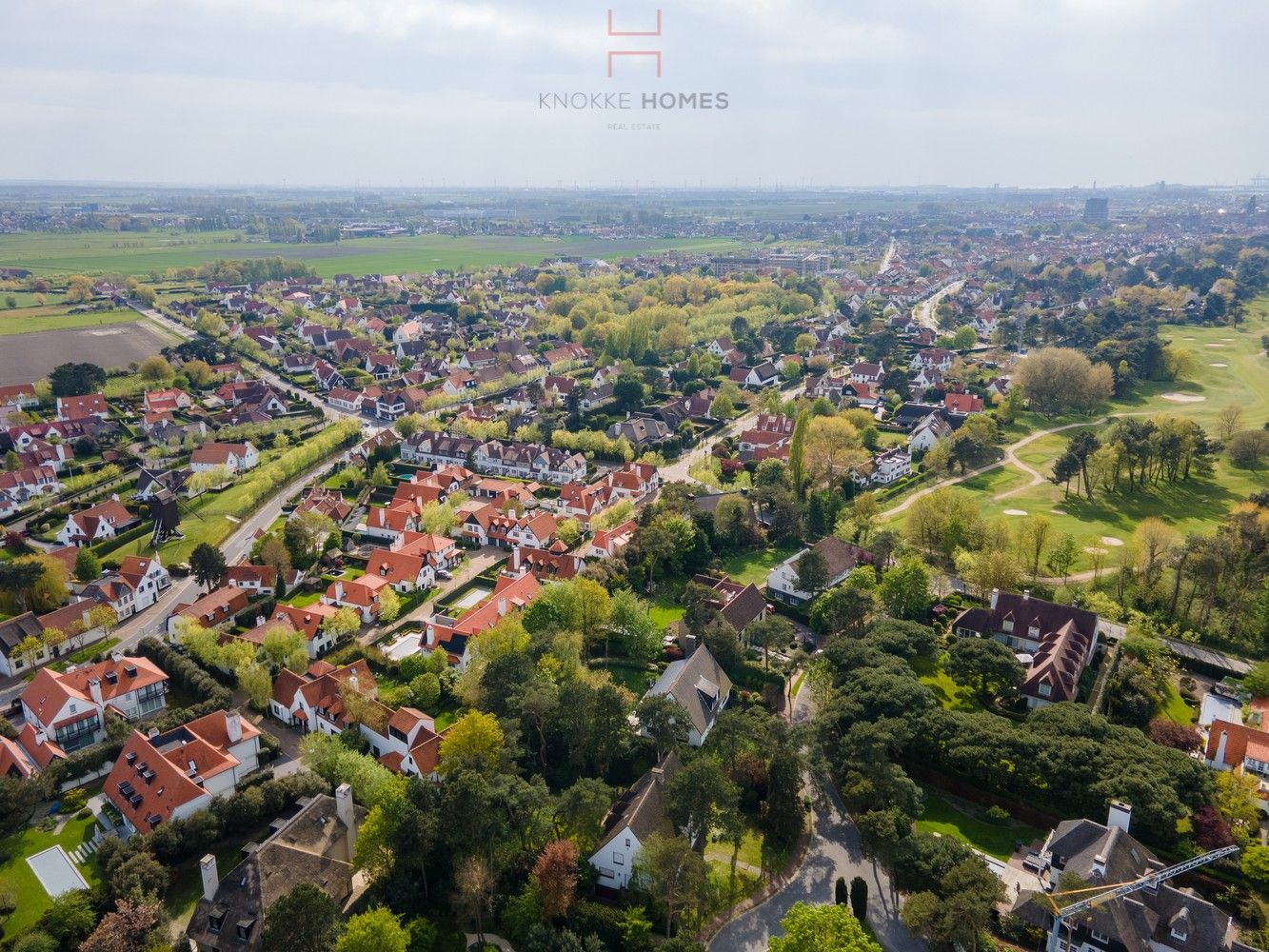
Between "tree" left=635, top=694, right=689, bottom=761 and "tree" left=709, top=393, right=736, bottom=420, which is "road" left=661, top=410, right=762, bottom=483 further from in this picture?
"tree" left=635, top=694, right=689, bottom=761

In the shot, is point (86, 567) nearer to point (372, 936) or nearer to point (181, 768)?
point (181, 768)

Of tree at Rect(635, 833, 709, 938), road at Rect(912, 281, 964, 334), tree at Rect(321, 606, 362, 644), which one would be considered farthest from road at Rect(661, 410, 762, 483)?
road at Rect(912, 281, 964, 334)

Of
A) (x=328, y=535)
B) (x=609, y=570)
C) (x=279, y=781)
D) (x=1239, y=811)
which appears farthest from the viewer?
(x=328, y=535)

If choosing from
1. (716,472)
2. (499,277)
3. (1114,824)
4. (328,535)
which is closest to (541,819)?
(1114,824)

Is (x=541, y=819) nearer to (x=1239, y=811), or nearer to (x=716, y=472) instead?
(x=1239, y=811)

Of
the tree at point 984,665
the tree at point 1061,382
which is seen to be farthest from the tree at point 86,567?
the tree at point 1061,382

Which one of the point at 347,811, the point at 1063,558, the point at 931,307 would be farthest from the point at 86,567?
the point at 931,307
